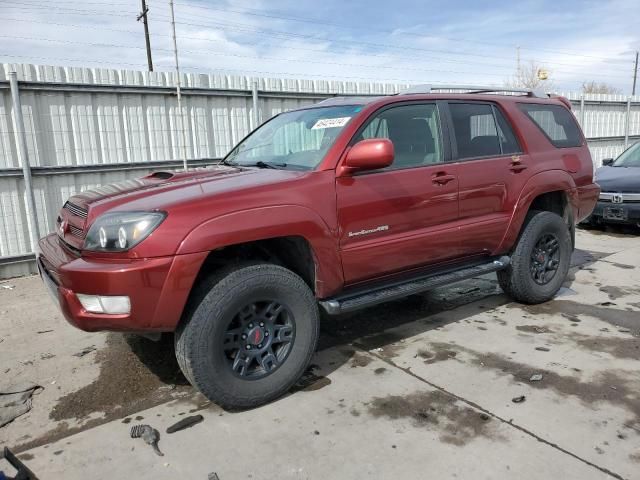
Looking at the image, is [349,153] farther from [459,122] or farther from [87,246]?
[87,246]

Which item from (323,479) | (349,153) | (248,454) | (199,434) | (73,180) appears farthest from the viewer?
(73,180)

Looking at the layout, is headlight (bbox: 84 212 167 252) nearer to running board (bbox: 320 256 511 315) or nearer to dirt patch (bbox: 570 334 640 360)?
running board (bbox: 320 256 511 315)

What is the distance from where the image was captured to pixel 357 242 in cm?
334

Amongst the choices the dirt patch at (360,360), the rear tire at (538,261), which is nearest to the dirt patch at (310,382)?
the dirt patch at (360,360)

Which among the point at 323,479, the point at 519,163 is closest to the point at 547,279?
the point at 519,163

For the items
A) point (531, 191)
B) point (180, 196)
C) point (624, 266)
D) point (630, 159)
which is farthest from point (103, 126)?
point (630, 159)

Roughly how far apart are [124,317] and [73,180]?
491 cm

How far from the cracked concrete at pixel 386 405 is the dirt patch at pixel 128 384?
0.01m

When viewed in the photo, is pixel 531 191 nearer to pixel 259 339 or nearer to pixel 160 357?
pixel 259 339

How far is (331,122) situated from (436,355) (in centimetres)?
185

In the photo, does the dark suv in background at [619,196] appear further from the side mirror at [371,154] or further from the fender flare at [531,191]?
the side mirror at [371,154]

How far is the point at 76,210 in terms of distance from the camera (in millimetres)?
3186

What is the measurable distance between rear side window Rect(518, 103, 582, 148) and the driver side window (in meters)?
1.22

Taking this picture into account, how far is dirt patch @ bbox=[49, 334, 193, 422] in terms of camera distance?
314 centimetres
